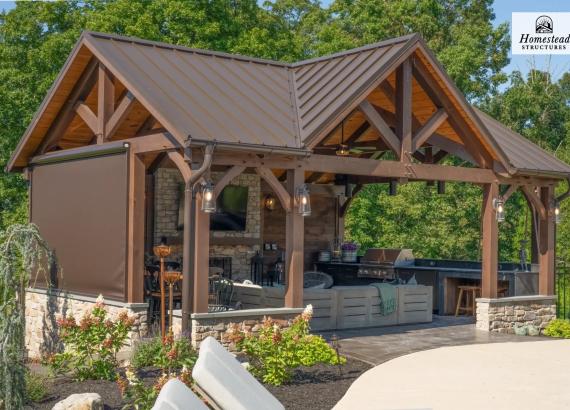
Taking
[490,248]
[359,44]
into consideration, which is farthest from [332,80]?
[359,44]

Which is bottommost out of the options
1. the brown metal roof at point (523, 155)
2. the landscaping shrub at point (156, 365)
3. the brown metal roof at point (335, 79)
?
the landscaping shrub at point (156, 365)

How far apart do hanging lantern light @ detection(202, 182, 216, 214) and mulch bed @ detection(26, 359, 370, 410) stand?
7.56ft

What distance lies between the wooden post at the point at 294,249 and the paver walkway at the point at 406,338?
3.39ft

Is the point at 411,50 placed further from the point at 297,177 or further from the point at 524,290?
the point at 524,290

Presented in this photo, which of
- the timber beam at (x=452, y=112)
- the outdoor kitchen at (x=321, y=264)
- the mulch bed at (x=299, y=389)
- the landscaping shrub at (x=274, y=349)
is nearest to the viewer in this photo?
the mulch bed at (x=299, y=389)

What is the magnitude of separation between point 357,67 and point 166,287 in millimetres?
4799

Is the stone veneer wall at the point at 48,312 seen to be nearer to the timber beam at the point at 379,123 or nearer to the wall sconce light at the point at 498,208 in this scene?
the timber beam at the point at 379,123

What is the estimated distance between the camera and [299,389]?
30.9ft

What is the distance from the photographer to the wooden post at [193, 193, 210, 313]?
10977 millimetres

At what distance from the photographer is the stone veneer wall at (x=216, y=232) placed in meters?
16.4

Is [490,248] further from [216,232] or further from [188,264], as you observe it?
[188,264]

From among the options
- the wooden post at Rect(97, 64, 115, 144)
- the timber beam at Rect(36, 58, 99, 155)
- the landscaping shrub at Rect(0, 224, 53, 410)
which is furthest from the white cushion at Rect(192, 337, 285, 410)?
the timber beam at Rect(36, 58, 99, 155)

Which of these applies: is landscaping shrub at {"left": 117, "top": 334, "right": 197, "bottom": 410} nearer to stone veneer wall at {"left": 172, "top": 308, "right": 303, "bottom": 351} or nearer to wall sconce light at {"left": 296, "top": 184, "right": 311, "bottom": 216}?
stone veneer wall at {"left": 172, "top": 308, "right": 303, "bottom": 351}

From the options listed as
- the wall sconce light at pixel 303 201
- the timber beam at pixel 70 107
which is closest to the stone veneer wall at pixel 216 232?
the timber beam at pixel 70 107
